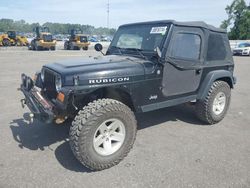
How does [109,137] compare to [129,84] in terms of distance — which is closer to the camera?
[109,137]

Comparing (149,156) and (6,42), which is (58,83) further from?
(6,42)

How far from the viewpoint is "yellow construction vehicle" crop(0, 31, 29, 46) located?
32.5 m

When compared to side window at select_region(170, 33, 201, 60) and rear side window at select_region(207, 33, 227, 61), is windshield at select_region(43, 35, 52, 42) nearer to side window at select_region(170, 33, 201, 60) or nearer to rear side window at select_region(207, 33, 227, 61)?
rear side window at select_region(207, 33, 227, 61)

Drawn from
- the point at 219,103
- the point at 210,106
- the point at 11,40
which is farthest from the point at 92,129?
the point at 11,40

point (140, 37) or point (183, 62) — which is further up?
point (140, 37)

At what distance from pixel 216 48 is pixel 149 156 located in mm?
2713

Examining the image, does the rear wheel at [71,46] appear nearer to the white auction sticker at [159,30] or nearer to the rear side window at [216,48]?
the rear side window at [216,48]

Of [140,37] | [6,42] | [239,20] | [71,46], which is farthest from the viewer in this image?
[239,20]

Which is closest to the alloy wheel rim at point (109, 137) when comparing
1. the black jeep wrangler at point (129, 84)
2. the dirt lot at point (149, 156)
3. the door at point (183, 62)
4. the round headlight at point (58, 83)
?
the black jeep wrangler at point (129, 84)

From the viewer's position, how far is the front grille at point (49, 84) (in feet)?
12.7

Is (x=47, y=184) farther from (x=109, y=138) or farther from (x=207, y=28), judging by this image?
(x=207, y=28)

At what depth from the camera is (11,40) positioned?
33344 millimetres

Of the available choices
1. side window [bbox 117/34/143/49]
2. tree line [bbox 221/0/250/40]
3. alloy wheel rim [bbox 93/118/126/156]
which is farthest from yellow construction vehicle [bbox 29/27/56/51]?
tree line [bbox 221/0/250/40]

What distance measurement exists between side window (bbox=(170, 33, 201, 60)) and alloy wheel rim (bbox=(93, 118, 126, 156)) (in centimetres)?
154
